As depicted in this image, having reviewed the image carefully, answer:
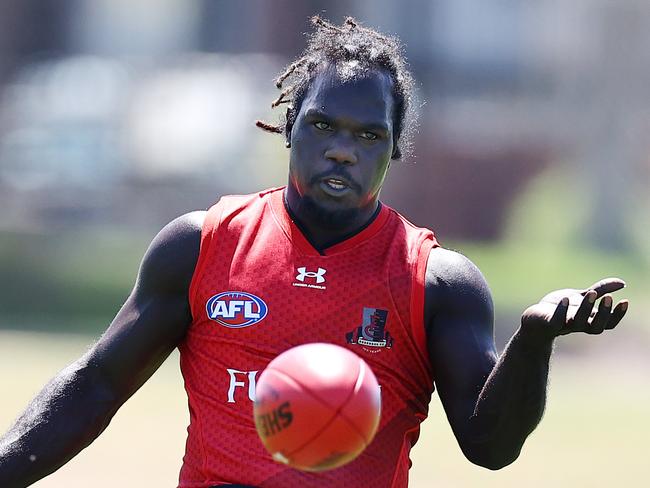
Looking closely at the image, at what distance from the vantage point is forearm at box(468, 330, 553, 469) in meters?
5.23

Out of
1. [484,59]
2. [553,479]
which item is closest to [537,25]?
[484,59]

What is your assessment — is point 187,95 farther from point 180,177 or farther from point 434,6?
point 434,6

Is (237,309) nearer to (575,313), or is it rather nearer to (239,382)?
(239,382)

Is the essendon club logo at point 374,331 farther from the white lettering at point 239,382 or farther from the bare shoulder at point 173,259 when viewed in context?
Answer: the bare shoulder at point 173,259

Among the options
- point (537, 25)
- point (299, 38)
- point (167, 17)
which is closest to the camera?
point (299, 38)

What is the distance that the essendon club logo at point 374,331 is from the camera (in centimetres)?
554

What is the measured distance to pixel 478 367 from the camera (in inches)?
216

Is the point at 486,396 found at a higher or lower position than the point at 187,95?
higher

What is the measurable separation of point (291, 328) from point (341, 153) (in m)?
0.69

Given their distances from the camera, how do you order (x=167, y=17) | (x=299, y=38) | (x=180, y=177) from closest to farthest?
(x=180, y=177) < (x=299, y=38) < (x=167, y=17)

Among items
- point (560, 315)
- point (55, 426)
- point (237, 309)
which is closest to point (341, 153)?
point (237, 309)

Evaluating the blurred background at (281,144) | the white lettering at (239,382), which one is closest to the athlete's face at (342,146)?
the white lettering at (239,382)

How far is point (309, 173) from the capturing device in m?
5.65

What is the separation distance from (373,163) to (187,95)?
75.8 feet
